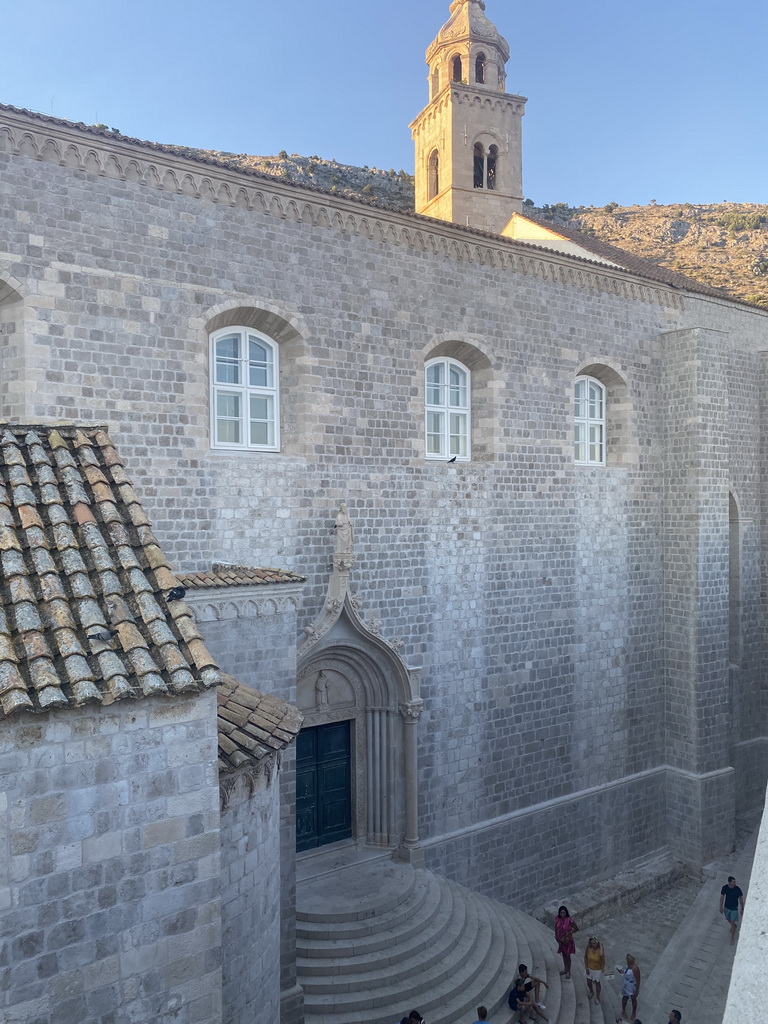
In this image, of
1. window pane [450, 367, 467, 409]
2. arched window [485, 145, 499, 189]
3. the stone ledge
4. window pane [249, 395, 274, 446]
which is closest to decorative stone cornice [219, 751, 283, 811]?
window pane [249, 395, 274, 446]

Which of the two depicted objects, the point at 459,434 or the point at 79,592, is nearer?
the point at 79,592

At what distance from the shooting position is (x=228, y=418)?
34.8 ft

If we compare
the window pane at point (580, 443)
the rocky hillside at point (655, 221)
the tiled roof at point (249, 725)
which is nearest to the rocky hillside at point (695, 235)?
the rocky hillside at point (655, 221)

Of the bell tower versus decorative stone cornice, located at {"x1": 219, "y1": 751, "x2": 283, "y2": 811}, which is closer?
decorative stone cornice, located at {"x1": 219, "y1": 751, "x2": 283, "y2": 811}

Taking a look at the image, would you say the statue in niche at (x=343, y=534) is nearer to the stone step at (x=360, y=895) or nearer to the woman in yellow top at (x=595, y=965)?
the stone step at (x=360, y=895)

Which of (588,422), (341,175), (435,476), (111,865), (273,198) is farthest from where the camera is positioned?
(341,175)

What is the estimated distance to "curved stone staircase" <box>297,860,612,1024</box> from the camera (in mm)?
9164

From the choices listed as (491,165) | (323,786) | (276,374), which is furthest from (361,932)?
(491,165)

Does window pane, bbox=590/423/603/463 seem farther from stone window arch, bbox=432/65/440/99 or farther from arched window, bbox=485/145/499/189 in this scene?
stone window arch, bbox=432/65/440/99

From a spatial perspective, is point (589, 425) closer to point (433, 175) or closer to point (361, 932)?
point (361, 932)

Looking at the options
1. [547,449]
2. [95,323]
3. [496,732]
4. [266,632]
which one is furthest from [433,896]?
[95,323]

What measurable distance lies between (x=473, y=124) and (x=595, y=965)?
18424 mm

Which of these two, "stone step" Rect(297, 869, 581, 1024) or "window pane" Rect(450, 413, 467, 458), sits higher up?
"window pane" Rect(450, 413, 467, 458)

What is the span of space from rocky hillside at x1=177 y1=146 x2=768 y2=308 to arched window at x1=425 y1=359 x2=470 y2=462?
28098mm
